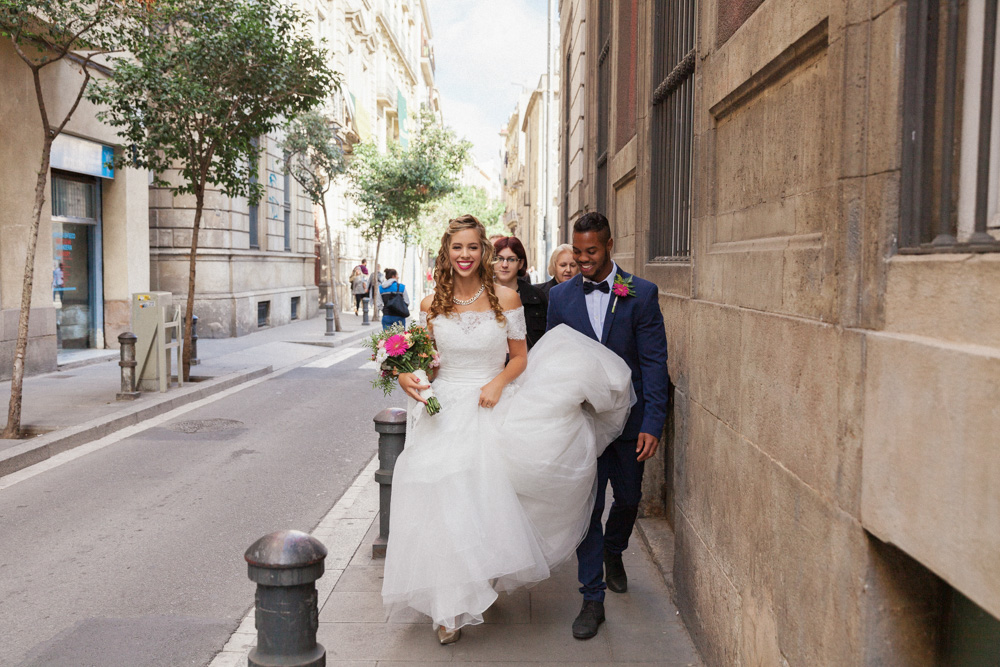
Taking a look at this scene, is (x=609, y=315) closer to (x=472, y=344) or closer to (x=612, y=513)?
(x=472, y=344)

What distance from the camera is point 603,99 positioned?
38.6ft

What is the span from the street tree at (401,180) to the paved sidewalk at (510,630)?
27.5 m

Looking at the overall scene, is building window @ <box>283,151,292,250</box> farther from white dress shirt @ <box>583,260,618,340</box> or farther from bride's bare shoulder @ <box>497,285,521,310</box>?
white dress shirt @ <box>583,260,618,340</box>

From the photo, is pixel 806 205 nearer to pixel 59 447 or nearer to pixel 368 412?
pixel 59 447

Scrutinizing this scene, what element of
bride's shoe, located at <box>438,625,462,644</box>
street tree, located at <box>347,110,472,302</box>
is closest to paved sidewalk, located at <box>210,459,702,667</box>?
bride's shoe, located at <box>438,625,462,644</box>

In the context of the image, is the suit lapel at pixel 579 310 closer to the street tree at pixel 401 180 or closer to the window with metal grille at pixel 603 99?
the window with metal grille at pixel 603 99

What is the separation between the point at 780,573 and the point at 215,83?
475 inches

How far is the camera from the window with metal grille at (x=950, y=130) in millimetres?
2141

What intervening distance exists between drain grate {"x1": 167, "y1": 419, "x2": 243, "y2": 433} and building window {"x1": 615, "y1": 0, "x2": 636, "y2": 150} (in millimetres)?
5611


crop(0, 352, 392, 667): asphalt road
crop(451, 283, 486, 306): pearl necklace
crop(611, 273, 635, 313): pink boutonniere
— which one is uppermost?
crop(611, 273, 635, 313): pink boutonniere

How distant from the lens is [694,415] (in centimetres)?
446

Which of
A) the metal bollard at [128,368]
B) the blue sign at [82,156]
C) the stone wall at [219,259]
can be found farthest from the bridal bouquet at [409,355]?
the stone wall at [219,259]

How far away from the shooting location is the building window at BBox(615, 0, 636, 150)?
8.86 metres

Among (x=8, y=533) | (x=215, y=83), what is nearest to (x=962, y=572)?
(x=8, y=533)
